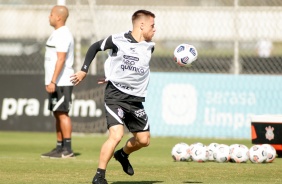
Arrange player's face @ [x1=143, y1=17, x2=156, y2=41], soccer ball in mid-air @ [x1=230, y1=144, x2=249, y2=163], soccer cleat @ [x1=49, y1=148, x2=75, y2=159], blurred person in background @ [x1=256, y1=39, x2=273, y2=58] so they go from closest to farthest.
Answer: player's face @ [x1=143, y1=17, x2=156, y2=41] → soccer ball in mid-air @ [x1=230, y1=144, x2=249, y2=163] → soccer cleat @ [x1=49, y1=148, x2=75, y2=159] → blurred person in background @ [x1=256, y1=39, x2=273, y2=58]

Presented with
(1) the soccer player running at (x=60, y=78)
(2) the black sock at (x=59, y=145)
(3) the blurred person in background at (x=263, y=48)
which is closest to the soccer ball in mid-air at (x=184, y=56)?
(1) the soccer player running at (x=60, y=78)

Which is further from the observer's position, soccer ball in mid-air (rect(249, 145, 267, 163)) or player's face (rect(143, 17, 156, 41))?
soccer ball in mid-air (rect(249, 145, 267, 163))

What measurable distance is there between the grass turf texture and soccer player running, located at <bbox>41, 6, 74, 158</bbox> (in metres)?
0.35

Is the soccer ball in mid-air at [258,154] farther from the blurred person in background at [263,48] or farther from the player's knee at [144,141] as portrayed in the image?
the blurred person in background at [263,48]

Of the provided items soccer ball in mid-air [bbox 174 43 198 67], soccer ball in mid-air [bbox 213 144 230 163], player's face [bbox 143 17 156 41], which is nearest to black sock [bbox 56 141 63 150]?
soccer ball in mid-air [bbox 213 144 230 163]

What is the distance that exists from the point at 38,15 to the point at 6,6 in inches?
29.7

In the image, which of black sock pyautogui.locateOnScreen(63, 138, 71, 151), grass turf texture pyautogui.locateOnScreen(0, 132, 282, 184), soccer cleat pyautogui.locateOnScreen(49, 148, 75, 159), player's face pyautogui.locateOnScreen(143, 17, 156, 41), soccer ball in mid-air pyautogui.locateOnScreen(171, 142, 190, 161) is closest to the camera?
player's face pyautogui.locateOnScreen(143, 17, 156, 41)

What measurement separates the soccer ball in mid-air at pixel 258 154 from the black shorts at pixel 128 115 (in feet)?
9.05

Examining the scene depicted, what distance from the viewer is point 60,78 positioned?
12836mm

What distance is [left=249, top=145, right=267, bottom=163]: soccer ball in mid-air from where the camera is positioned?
11836mm

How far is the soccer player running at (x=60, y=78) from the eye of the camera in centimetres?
1265

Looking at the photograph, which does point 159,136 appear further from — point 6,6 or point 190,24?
point 6,6

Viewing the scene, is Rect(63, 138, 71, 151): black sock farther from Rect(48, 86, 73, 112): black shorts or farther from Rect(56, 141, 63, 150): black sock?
Rect(48, 86, 73, 112): black shorts

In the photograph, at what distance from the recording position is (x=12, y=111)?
57.6 feet
